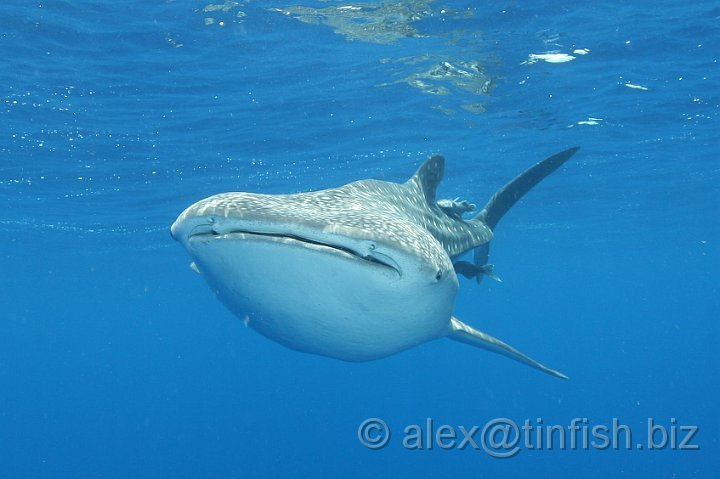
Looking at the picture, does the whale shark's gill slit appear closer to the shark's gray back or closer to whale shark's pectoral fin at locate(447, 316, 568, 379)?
the shark's gray back

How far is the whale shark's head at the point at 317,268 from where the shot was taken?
361 centimetres

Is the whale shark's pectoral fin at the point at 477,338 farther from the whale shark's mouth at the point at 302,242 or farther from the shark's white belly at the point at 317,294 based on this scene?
the whale shark's mouth at the point at 302,242

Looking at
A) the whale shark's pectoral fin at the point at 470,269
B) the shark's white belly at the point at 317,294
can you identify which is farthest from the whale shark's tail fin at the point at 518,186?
the shark's white belly at the point at 317,294

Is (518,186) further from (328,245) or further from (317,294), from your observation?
(328,245)

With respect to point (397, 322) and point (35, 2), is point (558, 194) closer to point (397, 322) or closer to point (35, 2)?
point (35, 2)

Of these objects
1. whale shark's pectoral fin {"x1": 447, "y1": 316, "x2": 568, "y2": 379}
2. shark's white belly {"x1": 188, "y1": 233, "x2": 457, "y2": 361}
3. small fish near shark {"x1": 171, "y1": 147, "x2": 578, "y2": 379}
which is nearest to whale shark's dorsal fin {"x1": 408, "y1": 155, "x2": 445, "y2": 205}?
whale shark's pectoral fin {"x1": 447, "y1": 316, "x2": 568, "y2": 379}

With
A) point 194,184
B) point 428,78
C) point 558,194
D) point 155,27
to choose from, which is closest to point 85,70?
point 155,27

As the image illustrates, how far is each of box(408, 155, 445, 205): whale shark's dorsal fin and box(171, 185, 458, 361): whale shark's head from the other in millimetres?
3263

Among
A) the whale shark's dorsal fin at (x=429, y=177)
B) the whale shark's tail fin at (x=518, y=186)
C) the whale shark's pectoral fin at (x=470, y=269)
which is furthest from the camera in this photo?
the whale shark's pectoral fin at (x=470, y=269)

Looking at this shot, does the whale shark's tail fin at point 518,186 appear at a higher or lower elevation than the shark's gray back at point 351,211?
lower

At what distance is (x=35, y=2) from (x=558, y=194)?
77.4 feet

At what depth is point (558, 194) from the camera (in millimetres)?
27906

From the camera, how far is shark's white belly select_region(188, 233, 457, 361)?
3637 mm

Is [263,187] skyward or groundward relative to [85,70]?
groundward
